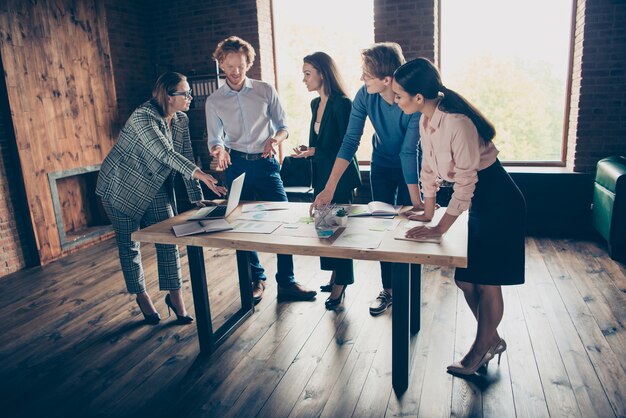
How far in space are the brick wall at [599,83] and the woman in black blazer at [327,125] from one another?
271 cm

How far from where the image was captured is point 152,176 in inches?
108

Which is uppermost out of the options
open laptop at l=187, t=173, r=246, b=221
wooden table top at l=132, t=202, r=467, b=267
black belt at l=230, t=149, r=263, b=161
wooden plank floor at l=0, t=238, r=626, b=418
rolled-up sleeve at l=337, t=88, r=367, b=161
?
rolled-up sleeve at l=337, t=88, r=367, b=161

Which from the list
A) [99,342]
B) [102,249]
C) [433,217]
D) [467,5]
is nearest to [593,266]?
[433,217]

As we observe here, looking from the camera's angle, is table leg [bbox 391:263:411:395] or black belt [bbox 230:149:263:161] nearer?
table leg [bbox 391:263:411:395]

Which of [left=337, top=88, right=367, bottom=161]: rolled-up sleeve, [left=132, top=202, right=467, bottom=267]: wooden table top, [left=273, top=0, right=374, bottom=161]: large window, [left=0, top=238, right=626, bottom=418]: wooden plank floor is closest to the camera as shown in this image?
[left=132, top=202, right=467, bottom=267]: wooden table top

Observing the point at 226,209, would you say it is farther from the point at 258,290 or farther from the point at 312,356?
the point at 258,290

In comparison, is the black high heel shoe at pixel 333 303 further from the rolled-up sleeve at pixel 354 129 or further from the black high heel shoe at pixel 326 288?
the rolled-up sleeve at pixel 354 129

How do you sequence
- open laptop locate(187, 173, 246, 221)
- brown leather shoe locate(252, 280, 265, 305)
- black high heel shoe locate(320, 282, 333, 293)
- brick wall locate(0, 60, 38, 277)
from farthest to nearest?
1. brick wall locate(0, 60, 38, 277)
2. black high heel shoe locate(320, 282, 333, 293)
3. brown leather shoe locate(252, 280, 265, 305)
4. open laptop locate(187, 173, 246, 221)

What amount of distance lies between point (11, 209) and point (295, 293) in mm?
2635

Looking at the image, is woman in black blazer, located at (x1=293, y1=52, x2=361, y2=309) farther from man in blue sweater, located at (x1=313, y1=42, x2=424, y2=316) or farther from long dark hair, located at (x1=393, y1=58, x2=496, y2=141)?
long dark hair, located at (x1=393, y1=58, x2=496, y2=141)

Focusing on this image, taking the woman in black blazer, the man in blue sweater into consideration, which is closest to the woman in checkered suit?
the woman in black blazer

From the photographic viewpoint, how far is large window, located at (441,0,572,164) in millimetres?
4723

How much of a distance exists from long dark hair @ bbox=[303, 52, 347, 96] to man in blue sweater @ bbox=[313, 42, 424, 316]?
23cm

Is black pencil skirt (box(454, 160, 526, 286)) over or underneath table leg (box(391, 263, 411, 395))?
over
